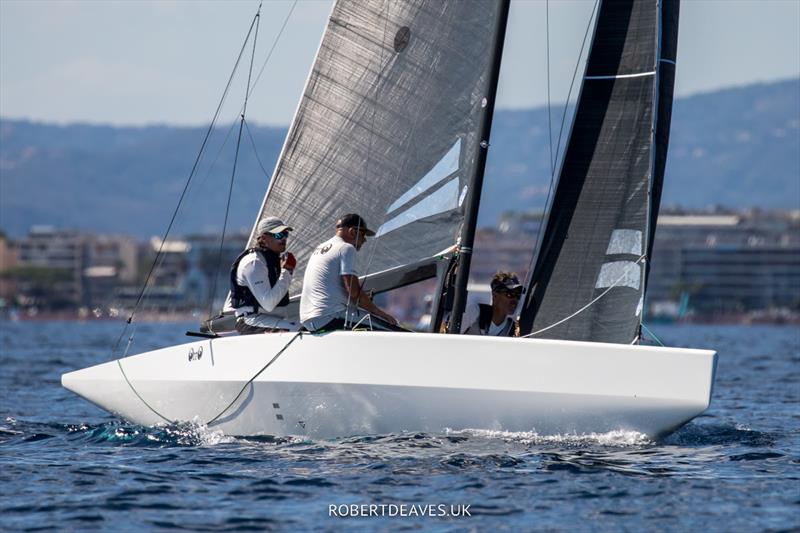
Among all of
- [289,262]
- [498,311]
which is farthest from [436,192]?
[289,262]

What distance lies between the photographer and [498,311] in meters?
11.2

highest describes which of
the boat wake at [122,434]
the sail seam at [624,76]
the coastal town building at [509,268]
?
the coastal town building at [509,268]

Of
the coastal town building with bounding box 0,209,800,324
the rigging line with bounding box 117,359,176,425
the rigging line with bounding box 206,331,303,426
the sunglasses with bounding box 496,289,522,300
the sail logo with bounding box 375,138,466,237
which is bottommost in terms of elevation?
the rigging line with bounding box 117,359,176,425

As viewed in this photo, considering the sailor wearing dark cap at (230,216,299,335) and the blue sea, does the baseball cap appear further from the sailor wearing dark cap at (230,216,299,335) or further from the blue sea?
the blue sea

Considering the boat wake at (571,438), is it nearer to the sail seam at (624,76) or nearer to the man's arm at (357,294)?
the man's arm at (357,294)

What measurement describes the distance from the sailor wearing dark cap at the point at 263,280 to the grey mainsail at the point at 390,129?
47 cm

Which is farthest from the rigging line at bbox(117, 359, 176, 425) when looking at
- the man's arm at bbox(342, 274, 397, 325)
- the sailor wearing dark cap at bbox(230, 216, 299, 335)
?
the man's arm at bbox(342, 274, 397, 325)

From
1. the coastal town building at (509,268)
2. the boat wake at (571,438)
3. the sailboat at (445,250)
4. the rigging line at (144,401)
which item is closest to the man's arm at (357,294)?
the sailboat at (445,250)

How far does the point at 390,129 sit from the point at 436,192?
2.02 feet

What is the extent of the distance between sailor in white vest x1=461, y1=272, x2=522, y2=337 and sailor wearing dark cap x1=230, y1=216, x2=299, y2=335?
1423mm

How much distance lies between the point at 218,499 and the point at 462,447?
2.10m

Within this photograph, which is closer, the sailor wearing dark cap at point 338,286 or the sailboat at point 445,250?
Result: the sailboat at point 445,250

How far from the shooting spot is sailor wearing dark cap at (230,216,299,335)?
413 inches

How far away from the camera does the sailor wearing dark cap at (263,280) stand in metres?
10.5
